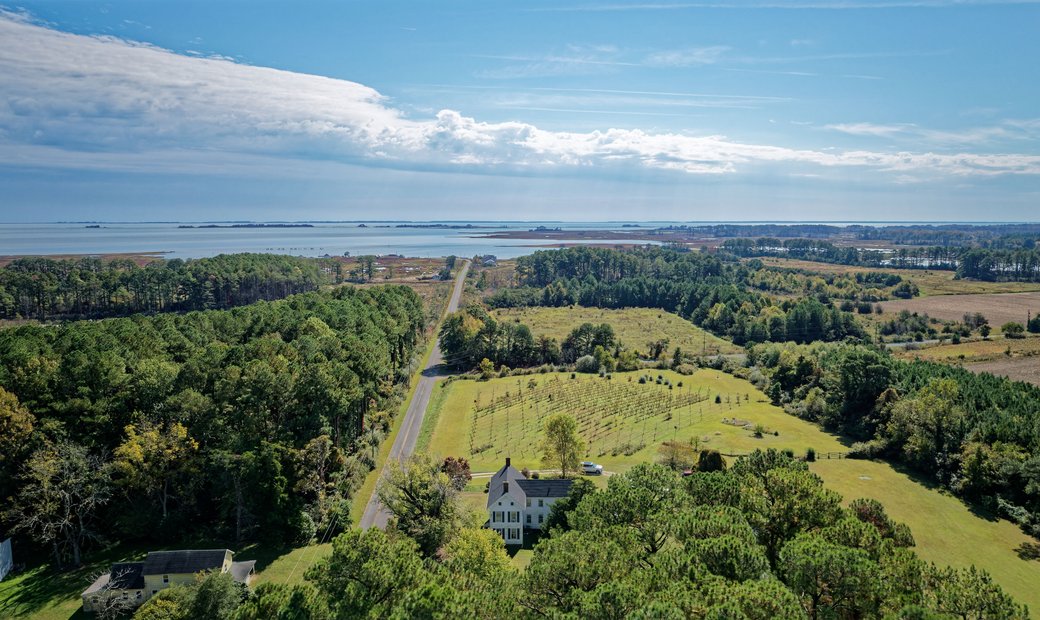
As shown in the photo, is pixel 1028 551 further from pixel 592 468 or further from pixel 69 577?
pixel 69 577

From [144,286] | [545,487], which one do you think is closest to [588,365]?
[545,487]

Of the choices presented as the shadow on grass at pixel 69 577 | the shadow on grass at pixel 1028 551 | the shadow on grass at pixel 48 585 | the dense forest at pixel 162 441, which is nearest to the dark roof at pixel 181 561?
the shadow on grass at pixel 69 577

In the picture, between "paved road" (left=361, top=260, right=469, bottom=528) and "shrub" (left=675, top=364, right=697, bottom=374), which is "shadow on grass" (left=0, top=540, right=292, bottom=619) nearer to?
"paved road" (left=361, top=260, right=469, bottom=528)

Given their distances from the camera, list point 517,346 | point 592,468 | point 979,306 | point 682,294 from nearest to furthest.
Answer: point 592,468, point 517,346, point 979,306, point 682,294

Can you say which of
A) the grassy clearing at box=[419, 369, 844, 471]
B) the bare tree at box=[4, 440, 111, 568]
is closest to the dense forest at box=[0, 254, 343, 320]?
the grassy clearing at box=[419, 369, 844, 471]

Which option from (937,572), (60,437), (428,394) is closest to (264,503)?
(60,437)
